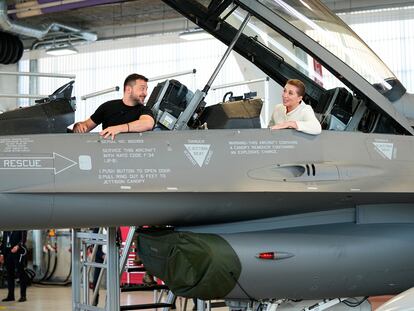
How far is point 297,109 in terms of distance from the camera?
21.1ft

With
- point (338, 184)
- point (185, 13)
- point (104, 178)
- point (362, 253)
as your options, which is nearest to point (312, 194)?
point (338, 184)

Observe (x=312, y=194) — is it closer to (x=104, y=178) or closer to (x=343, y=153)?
(x=343, y=153)

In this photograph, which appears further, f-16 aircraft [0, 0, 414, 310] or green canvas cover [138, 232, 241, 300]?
green canvas cover [138, 232, 241, 300]

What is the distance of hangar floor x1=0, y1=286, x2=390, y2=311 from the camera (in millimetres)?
12453

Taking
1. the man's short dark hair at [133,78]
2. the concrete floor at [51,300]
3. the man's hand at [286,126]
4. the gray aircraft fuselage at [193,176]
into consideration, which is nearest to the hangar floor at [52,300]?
the concrete floor at [51,300]

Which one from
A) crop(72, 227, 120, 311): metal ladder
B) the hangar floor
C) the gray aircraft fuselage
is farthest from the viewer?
the hangar floor

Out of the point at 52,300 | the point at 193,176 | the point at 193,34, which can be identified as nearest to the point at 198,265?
the point at 193,176

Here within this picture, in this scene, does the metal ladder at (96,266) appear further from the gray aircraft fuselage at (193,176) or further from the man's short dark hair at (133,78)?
the man's short dark hair at (133,78)

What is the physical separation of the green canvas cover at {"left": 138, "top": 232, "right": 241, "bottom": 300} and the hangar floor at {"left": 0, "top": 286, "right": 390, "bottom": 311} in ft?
18.2

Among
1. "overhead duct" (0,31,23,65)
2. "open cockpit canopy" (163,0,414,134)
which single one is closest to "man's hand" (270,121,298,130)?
"open cockpit canopy" (163,0,414,134)

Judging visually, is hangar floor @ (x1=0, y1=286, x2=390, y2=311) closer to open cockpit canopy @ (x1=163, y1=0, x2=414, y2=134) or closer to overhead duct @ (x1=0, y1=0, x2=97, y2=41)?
open cockpit canopy @ (x1=163, y1=0, x2=414, y2=134)

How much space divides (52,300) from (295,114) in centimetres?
898

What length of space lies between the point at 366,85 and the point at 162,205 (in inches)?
85.4

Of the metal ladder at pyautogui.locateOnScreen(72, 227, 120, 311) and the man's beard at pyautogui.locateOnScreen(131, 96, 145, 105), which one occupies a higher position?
the man's beard at pyautogui.locateOnScreen(131, 96, 145, 105)
